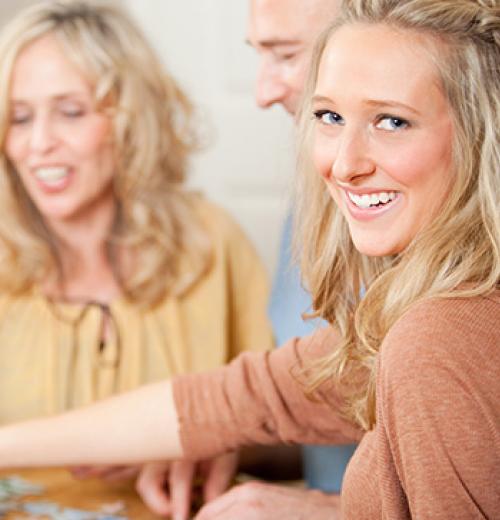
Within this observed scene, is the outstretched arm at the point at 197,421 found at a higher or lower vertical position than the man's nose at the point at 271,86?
lower

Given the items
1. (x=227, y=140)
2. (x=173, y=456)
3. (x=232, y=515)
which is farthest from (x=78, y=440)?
(x=227, y=140)

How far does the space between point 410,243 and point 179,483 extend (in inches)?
28.2

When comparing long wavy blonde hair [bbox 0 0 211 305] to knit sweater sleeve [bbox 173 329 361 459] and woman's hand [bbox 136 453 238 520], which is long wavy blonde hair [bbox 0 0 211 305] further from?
knit sweater sleeve [bbox 173 329 361 459]

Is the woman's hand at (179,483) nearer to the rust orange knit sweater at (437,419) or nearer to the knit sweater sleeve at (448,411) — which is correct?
the rust orange knit sweater at (437,419)

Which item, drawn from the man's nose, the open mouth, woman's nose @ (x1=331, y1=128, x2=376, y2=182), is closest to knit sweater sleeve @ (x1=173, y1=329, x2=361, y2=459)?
woman's nose @ (x1=331, y1=128, x2=376, y2=182)

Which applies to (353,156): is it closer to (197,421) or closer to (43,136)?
(197,421)

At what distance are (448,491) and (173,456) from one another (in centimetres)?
67

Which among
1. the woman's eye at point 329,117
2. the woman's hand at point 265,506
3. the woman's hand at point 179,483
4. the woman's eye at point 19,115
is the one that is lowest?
the woman's hand at point 179,483

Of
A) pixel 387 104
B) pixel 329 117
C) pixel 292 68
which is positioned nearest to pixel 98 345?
pixel 292 68

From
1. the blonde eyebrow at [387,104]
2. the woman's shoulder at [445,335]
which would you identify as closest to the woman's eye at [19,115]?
the blonde eyebrow at [387,104]

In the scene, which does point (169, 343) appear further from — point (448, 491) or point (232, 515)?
point (448, 491)

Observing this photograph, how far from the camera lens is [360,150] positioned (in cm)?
125

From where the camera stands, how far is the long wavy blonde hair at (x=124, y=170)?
2.34 m

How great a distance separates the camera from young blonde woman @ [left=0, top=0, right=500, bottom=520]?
1.11 m
